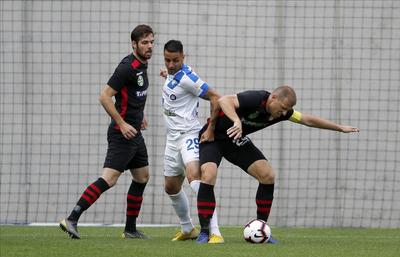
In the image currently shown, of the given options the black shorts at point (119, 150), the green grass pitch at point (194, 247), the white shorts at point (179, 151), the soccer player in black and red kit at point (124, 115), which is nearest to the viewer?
the green grass pitch at point (194, 247)

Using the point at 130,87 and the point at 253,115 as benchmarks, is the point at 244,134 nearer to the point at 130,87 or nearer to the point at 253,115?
the point at 253,115

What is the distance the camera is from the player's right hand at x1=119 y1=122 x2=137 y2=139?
9.18 meters

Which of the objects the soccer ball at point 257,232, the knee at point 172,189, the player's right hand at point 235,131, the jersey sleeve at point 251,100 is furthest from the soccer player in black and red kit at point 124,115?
the soccer ball at point 257,232

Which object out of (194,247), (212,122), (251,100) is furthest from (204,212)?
(251,100)

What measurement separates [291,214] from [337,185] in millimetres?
762

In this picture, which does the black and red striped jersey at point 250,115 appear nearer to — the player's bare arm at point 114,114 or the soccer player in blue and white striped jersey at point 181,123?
the soccer player in blue and white striped jersey at point 181,123

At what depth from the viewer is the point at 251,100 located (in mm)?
8711

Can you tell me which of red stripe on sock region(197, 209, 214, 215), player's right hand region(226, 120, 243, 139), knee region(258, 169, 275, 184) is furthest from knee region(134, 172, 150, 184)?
player's right hand region(226, 120, 243, 139)

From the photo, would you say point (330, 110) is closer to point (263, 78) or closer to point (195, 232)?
point (263, 78)

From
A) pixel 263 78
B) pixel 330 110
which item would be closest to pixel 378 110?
pixel 330 110

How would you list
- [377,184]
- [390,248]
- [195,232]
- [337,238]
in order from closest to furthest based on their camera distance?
1. [390,248]
2. [195,232]
3. [337,238]
4. [377,184]

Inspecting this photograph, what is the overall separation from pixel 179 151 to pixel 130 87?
0.77 metres

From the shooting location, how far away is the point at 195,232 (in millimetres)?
9578

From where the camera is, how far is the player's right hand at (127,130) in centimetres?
918
